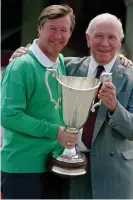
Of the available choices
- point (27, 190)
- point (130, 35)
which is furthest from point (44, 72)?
point (130, 35)

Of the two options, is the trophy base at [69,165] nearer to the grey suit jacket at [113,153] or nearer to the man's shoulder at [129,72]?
the grey suit jacket at [113,153]

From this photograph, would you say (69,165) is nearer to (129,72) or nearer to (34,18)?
(129,72)

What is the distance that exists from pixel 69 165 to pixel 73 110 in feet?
0.69

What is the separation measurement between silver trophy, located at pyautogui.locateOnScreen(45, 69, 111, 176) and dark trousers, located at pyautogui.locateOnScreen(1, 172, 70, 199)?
72mm

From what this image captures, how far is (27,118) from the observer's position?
154 cm

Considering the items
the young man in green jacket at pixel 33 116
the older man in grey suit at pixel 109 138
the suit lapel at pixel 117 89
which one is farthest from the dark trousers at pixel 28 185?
the suit lapel at pixel 117 89

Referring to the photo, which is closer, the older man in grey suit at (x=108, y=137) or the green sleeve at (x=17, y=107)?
the green sleeve at (x=17, y=107)

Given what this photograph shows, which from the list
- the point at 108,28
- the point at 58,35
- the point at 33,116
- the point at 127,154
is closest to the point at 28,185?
the point at 33,116

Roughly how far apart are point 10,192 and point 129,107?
0.56 metres

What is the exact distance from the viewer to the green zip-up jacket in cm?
153

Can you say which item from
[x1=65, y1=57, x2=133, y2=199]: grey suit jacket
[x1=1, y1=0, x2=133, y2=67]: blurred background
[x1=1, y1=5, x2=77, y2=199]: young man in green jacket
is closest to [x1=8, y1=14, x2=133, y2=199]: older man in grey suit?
[x1=65, y1=57, x2=133, y2=199]: grey suit jacket

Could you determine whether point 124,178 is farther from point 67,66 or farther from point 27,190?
point 67,66

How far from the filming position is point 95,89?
153 centimetres

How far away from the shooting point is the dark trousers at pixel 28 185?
62.9 inches
